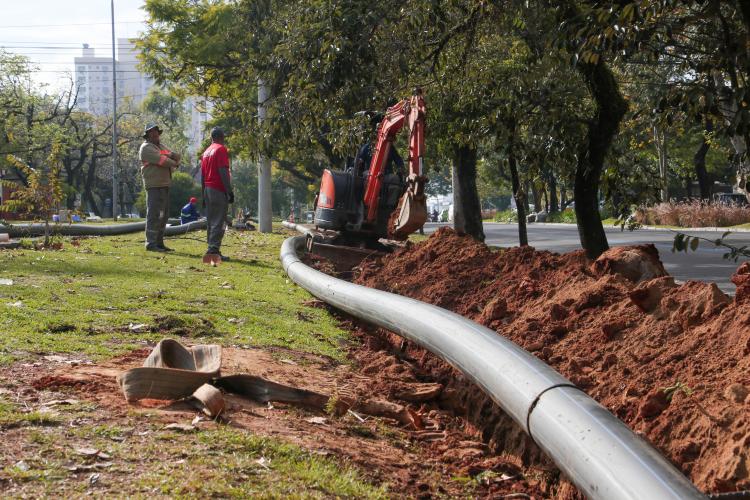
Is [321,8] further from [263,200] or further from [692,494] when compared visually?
[263,200]

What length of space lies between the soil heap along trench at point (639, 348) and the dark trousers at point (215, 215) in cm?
692

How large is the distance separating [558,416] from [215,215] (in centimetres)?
1165

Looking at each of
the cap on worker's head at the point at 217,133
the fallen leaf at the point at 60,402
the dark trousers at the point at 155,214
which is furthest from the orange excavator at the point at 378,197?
the fallen leaf at the point at 60,402

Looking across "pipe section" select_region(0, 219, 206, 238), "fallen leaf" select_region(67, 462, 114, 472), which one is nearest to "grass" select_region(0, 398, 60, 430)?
"fallen leaf" select_region(67, 462, 114, 472)

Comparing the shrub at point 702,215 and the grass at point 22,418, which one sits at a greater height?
the shrub at point 702,215

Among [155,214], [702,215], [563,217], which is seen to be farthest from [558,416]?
[563,217]

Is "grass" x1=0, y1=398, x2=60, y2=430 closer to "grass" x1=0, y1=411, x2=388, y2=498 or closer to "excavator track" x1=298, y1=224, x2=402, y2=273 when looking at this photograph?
"grass" x1=0, y1=411, x2=388, y2=498

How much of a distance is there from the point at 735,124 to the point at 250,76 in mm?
7930

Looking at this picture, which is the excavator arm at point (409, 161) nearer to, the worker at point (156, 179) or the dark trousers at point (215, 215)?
the dark trousers at point (215, 215)

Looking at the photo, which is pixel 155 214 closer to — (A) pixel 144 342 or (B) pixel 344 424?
(A) pixel 144 342

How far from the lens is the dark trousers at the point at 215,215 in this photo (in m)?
14.4

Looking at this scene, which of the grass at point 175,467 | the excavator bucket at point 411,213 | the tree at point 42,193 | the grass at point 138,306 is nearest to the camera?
the grass at point 175,467

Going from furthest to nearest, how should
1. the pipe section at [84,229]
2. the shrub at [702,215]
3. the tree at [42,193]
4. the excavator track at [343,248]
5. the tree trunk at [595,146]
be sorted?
1. the shrub at [702,215]
2. the pipe section at [84,229]
3. the excavator track at [343,248]
4. the tree at [42,193]
5. the tree trunk at [595,146]

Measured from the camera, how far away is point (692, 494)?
2.67 metres
